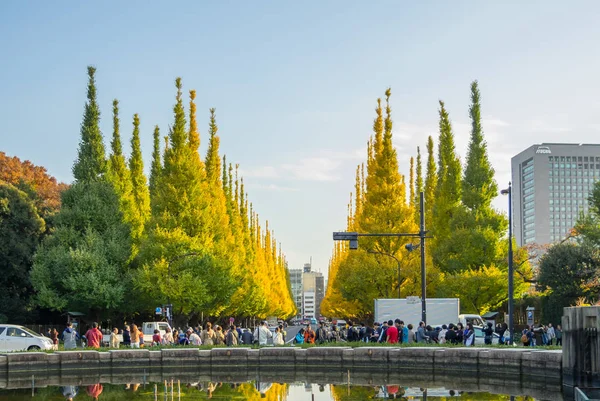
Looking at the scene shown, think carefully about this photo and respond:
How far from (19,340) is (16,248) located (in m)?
13.5

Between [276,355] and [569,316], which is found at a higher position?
[569,316]

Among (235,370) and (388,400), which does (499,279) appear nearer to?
(235,370)

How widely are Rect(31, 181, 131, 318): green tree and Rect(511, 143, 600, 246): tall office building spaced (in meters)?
154

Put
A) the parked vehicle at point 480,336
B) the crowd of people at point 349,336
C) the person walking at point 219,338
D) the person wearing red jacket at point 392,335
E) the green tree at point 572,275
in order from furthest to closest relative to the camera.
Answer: the green tree at point 572,275 → the parked vehicle at point 480,336 → the person walking at point 219,338 → the crowd of people at point 349,336 → the person wearing red jacket at point 392,335

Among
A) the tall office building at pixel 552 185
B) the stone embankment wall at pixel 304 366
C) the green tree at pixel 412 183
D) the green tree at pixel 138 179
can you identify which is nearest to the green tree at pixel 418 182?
the green tree at pixel 412 183

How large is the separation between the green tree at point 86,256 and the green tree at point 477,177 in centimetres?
2027

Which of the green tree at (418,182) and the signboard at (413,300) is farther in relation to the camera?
the green tree at (418,182)

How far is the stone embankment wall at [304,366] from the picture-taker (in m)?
22.9

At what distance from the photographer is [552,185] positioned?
613 ft

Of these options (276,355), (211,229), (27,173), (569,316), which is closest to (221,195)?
(211,229)

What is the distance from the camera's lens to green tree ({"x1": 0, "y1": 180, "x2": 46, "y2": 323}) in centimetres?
4281

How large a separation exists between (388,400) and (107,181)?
28.6m

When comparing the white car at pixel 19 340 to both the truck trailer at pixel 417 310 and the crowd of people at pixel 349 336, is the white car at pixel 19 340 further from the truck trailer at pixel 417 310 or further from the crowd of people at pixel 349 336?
the truck trailer at pixel 417 310

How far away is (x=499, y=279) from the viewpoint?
42562 mm
